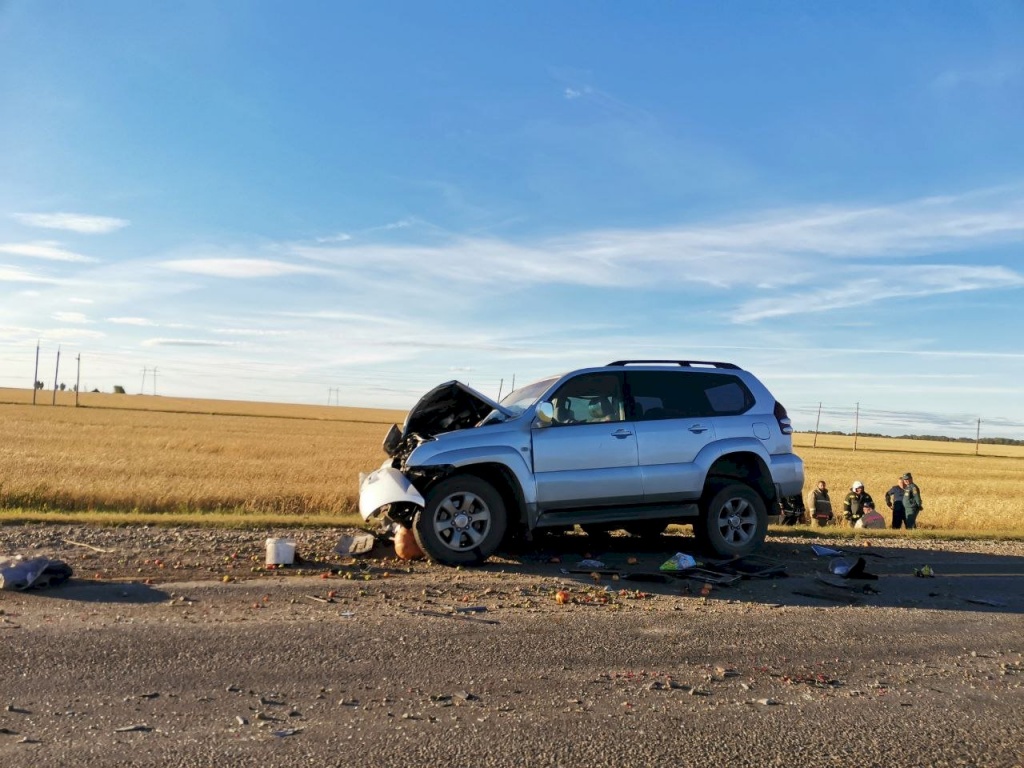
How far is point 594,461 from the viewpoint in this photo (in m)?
8.31

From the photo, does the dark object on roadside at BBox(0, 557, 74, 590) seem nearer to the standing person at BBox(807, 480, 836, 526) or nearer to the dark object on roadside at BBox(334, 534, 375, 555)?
the dark object on roadside at BBox(334, 534, 375, 555)

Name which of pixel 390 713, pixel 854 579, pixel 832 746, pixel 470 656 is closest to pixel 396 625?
pixel 470 656

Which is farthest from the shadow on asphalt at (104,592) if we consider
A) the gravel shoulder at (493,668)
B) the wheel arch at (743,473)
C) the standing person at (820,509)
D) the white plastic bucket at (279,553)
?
the standing person at (820,509)

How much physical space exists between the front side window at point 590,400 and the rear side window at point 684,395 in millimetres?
150

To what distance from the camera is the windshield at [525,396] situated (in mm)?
8758

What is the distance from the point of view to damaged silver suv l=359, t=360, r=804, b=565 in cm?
789

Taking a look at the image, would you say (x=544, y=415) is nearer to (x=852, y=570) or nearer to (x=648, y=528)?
(x=648, y=528)

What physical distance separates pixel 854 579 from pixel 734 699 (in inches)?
157

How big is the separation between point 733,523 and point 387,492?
3680 mm

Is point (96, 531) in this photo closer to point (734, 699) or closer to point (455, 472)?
point (455, 472)

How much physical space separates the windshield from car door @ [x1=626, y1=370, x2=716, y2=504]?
897mm

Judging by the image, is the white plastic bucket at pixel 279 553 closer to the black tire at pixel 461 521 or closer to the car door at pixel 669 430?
the black tire at pixel 461 521

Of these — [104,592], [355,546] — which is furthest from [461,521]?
[104,592]

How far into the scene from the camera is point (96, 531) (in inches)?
373
